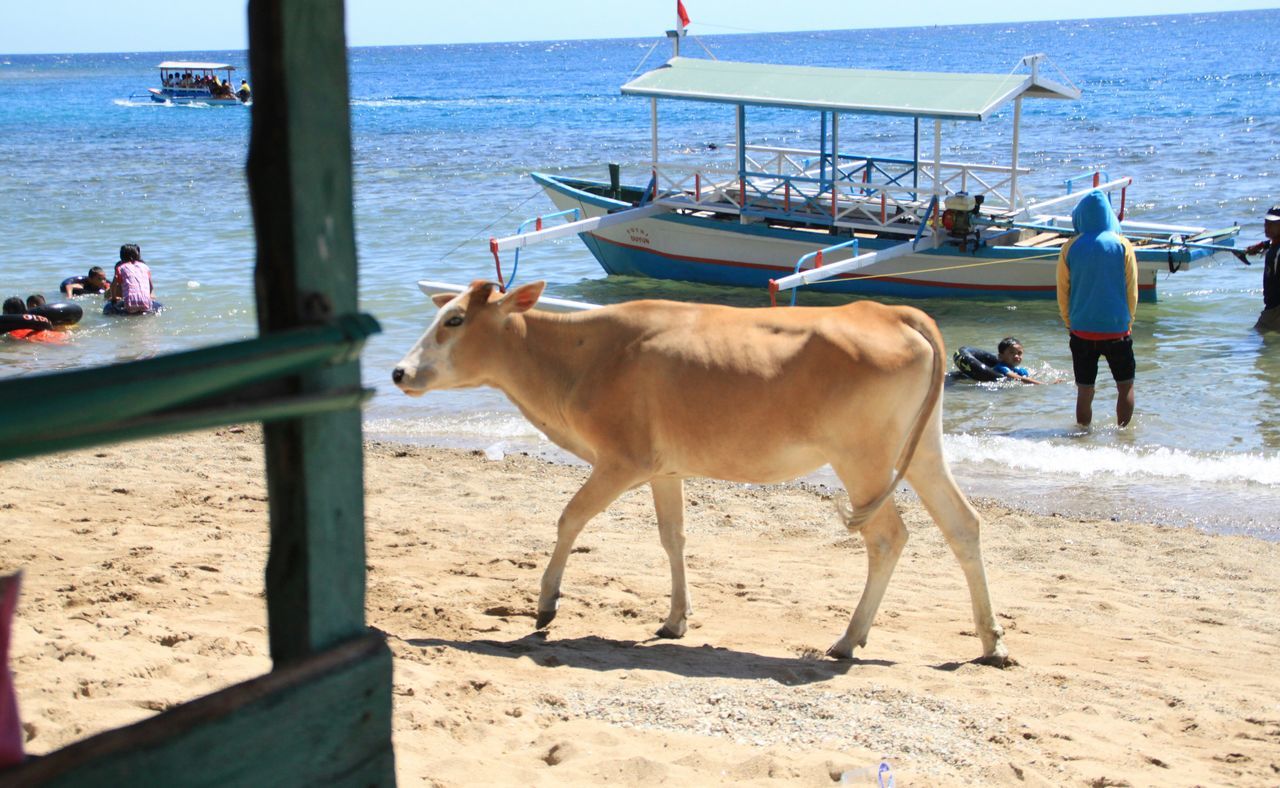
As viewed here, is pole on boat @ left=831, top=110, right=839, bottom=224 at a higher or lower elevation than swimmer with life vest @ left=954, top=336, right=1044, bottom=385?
higher

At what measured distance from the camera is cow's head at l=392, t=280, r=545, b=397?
6.52m

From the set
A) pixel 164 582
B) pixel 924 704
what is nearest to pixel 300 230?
pixel 924 704

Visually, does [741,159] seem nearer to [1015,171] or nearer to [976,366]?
[1015,171]

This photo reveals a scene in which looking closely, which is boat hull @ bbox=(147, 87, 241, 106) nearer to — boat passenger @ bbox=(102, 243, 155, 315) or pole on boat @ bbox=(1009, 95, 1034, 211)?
boat passenger @ bbox=(102, 243, 155, 315)

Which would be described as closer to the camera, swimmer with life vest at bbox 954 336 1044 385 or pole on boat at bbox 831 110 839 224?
swimmer with life vest at bbox 954 336 1044 385

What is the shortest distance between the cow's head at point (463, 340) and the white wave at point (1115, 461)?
18.0 ft

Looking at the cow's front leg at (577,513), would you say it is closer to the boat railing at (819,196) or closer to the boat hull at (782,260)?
the boat hull at (782,260)

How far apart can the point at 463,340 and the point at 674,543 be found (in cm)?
146

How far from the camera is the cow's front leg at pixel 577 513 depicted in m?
6.32

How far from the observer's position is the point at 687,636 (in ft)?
21.4

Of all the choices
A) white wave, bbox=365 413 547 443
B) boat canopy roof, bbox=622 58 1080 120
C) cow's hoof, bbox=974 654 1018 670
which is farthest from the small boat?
cow's hoof, bbox=974 654 1018 670

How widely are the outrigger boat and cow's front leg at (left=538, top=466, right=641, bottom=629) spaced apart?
30.7 ft

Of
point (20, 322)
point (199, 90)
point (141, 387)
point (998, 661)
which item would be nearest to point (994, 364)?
point (998, 661)

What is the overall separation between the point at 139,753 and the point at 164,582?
4.91m
